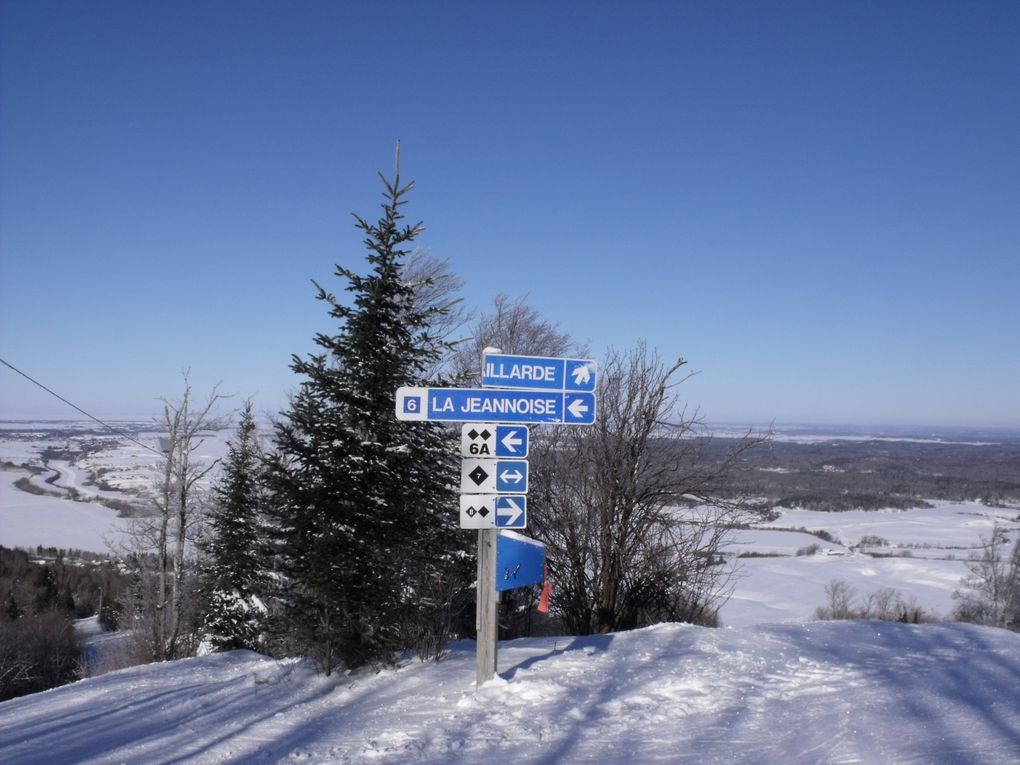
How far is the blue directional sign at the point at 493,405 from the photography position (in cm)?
638

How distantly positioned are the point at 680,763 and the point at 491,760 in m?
1.17

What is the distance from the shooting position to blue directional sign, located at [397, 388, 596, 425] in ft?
20.9

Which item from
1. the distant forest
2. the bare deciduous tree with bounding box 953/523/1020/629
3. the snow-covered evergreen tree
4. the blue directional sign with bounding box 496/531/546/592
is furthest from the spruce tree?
the distant forest

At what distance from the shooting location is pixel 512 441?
647 cm

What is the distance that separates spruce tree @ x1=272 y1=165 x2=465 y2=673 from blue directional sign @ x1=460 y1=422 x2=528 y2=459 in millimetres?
2139

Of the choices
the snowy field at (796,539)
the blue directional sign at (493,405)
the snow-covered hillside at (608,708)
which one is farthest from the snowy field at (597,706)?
the snowy field at (796,539)

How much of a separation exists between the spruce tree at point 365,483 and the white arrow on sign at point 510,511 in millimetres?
2336

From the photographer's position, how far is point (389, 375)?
8.44 m

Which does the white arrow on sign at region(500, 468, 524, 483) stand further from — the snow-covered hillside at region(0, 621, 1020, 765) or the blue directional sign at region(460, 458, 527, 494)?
the snow-covered hillside at region(0, 621, 1020, 765)

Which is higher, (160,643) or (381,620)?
(381,620)

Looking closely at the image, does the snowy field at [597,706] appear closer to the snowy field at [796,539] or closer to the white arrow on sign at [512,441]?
the white arrow on sign at [512,441]

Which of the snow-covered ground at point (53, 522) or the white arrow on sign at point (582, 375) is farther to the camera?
the snow-covered ground at point (53, 522)

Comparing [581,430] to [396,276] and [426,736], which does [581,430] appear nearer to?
[396,276]

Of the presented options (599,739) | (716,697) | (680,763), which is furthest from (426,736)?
(716,697)
